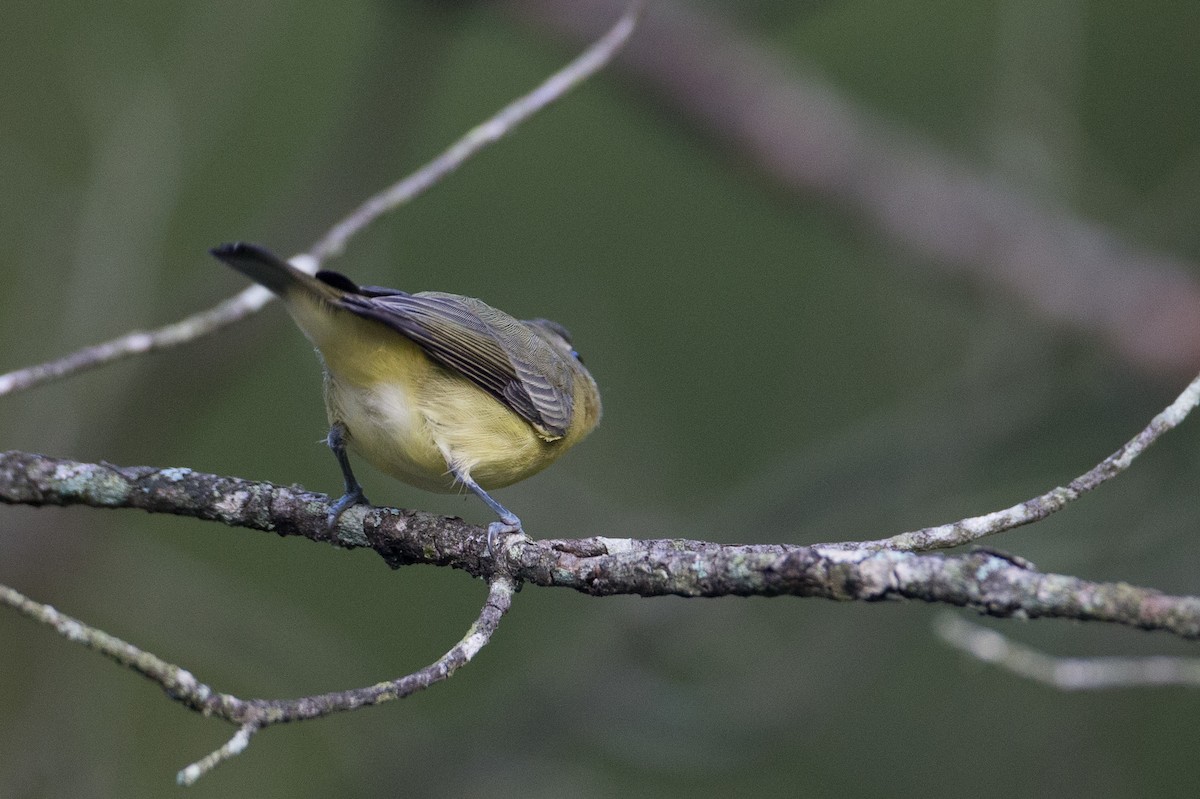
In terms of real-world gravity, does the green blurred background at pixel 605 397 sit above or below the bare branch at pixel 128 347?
above

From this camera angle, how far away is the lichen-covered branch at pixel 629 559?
1898 millimetres

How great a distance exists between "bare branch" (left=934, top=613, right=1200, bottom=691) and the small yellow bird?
4.06 ft

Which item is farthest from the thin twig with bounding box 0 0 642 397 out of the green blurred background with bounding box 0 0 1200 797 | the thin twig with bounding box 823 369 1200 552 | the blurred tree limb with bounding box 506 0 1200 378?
the blurred tree limb with bounding box 506 0 1200 378

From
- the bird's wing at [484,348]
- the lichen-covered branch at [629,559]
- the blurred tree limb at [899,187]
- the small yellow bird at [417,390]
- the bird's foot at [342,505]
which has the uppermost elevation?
the blurred tree limb at [899,187]

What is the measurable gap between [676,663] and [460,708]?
96.8 inches

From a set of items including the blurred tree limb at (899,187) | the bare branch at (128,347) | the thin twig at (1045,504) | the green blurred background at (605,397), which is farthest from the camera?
the blurred tree limb at (899,187)

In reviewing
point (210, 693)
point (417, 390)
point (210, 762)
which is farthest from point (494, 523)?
point (210, 762)

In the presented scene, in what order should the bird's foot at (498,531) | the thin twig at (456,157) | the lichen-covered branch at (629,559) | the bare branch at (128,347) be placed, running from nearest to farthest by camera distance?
1. the lichen-covered branch at (629,559)
2. the bird's foot at (498,531)
3. the bare branch at (128,347)
4. the thin twig at (456,157)

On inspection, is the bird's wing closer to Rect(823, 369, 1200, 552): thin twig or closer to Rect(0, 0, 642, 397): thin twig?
Rect(0, 0, 642, 397): thin twig

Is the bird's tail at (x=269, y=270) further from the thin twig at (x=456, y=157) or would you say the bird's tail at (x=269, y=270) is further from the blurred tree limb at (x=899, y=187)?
the blurred tree limb at (x=899, y=187)

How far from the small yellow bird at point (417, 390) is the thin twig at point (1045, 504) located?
3.68 feet

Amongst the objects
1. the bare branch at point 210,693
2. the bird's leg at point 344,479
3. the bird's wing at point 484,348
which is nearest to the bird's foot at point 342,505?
the bird's leg at point 344,479

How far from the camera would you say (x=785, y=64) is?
8.37 meters

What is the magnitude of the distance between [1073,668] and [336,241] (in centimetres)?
242
